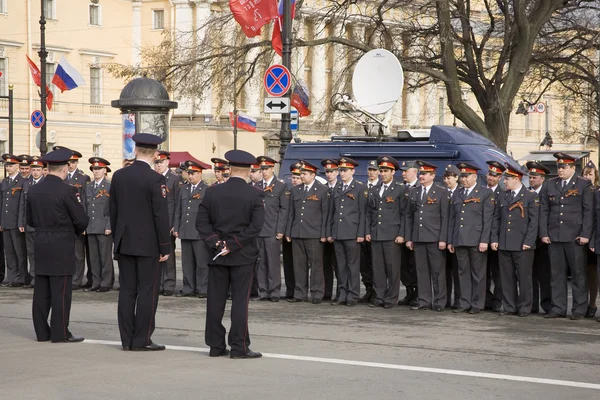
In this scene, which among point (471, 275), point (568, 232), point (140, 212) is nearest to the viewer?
point (140, 212)

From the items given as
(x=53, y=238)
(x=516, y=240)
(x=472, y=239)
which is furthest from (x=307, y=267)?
(x=53, y=238)

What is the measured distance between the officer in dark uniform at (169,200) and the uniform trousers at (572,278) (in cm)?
567

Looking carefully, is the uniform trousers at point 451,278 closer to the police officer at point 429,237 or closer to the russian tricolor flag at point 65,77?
the police officer at point 429,237

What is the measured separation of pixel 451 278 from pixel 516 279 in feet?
3.69

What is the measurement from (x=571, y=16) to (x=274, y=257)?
62.6 ft

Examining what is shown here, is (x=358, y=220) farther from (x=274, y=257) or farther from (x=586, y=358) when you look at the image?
(x=586, y=358)

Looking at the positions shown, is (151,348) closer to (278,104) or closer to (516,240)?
(516,240)

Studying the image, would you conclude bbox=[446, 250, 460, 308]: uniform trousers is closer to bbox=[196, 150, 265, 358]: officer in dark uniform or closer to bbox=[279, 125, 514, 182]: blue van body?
bbox=[279, 125, 514, 182]: blue van body

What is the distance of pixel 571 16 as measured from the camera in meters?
33.2

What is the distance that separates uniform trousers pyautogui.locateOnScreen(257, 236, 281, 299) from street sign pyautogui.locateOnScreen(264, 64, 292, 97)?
566cm

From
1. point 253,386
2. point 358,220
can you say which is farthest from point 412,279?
point 253,386

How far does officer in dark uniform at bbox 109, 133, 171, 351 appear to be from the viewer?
37.2ft

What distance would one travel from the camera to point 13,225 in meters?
19.0

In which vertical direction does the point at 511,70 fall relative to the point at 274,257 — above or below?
above
